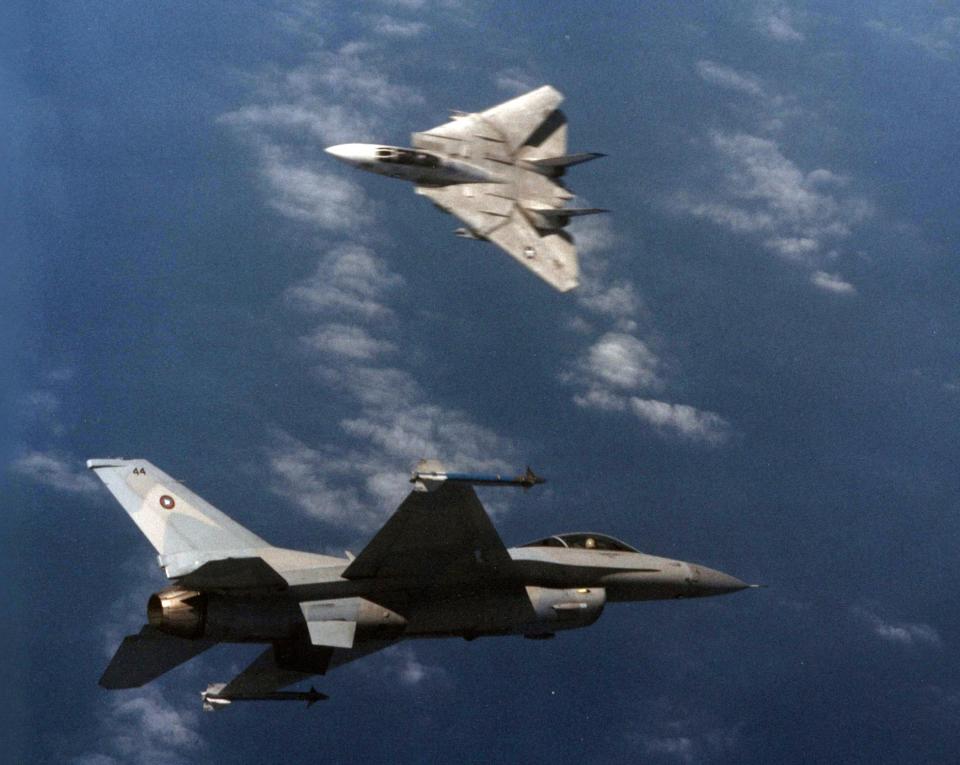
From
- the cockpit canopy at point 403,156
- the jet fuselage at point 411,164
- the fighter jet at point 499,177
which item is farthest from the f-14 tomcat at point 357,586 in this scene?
the cockpit canopy at point 403,156

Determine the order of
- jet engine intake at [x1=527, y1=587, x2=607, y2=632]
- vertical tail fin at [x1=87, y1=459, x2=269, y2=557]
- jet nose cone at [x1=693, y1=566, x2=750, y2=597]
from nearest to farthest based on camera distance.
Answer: jet engine intake at [x1=527, y1=587, x2=607, y2=632]
vertical tail fin at [x1=87, y1=459, x2=269, y2=557]
jet nose cone at [x1=693, y1=566, x2=750, y2=597]

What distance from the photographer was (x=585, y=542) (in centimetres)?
3428

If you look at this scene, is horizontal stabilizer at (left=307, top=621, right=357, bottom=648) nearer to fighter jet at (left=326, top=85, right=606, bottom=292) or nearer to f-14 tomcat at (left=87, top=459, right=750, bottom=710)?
f-14 tomcat at (left=87, top=459, right=750, bottom=710)

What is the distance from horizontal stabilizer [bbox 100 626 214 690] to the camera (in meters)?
32.2

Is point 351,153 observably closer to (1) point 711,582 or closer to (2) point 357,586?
(2) point 357,586

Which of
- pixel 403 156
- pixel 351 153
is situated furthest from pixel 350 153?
pixel 403 156

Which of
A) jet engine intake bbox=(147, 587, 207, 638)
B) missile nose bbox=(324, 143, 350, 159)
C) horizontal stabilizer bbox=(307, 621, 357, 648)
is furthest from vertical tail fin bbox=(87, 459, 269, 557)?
missile nose bbox=(324, 143, 350, 159)

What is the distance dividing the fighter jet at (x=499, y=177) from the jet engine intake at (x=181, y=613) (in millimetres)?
13760

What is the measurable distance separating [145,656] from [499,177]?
58.4 feet

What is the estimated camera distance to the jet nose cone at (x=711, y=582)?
113ft

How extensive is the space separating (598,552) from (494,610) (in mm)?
3064

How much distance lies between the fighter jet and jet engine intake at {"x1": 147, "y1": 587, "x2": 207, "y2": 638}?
13760mm

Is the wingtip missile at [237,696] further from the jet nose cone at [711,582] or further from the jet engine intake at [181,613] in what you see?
the jet nose cone at [711,582]

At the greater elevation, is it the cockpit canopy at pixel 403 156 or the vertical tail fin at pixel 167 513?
the cockpit canopy at pixel 403 156
